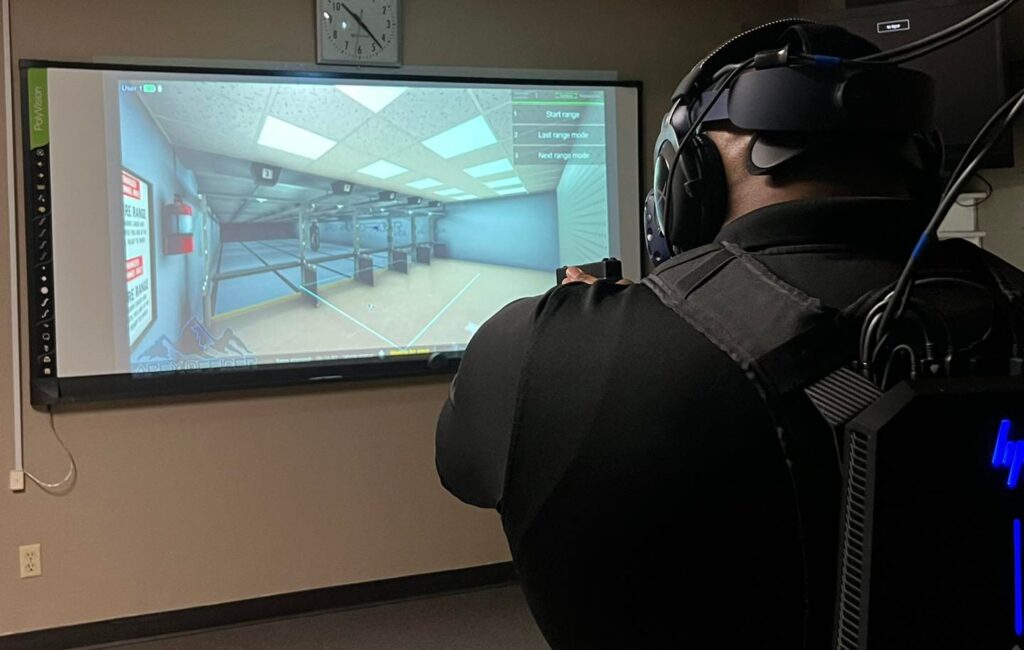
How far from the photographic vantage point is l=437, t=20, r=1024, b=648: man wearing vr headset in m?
0.65

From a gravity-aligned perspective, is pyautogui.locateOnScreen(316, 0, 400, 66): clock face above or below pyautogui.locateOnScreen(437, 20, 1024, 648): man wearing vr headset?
above

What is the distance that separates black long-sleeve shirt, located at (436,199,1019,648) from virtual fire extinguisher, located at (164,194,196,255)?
1976 mm

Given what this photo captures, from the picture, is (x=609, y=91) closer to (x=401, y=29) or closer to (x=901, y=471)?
(x=401, y=29)

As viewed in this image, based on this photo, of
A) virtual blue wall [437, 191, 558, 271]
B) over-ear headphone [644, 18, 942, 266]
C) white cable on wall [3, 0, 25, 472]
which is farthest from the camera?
virtual blue wall [437, 191, 558, 271]

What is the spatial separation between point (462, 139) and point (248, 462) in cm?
132

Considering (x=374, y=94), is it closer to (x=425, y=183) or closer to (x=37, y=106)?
(x=425, y=183)

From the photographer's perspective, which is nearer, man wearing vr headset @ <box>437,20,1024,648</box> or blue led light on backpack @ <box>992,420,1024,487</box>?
blue led light on backpack @ <box>992,420,1024,487</box>

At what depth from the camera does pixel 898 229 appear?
0.74 meters

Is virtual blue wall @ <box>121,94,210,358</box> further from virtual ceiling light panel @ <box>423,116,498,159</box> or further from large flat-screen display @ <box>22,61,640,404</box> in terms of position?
virtual ceiling light panel @ <box>423,116,498,159</box>

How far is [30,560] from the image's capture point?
7.91 ft

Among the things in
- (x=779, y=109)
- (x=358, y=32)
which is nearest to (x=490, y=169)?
(x=358, y=32)

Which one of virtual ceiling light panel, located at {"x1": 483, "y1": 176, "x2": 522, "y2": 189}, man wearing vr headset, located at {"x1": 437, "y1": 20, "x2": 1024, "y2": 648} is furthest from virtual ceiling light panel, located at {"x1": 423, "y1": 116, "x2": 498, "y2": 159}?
man wearing vr headset, located at {"x1": 437, "y1": 20, "x2": 1024, "y2": 648}

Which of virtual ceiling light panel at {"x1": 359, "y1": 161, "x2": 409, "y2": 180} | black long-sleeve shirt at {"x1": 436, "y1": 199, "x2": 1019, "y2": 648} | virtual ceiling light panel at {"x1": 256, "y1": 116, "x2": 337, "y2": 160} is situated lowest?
black long-sleeve shirt at {"x1": 436, "y1": 199, "x2": 1019, "y2": 648}

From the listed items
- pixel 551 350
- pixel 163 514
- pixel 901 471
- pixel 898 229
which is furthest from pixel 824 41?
pixel 163 514
